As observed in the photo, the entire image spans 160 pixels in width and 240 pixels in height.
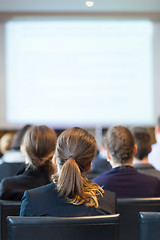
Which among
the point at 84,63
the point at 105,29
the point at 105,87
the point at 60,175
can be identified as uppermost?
the point at 105,29

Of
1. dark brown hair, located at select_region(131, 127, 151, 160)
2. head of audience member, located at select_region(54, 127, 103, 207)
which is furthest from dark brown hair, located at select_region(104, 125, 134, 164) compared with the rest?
head of audience member, located at select_region(54, 127, 103, 207)

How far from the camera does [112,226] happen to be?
115 centimetres

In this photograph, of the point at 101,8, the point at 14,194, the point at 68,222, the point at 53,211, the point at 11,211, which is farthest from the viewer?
the point at 101,8

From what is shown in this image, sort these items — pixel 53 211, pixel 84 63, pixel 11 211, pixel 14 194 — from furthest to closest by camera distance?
pixel 84 63, pixel 14 194, pixel 11 211, pixel 53 211

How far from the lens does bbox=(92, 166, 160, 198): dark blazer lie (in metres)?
1.91

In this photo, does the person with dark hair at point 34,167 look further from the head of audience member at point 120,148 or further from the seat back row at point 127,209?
the head of audience member at point 120,148

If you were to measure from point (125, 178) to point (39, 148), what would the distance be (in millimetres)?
537

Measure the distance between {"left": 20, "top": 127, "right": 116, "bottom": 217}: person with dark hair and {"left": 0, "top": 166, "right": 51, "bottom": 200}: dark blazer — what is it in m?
0.48

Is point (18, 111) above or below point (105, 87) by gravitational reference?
below

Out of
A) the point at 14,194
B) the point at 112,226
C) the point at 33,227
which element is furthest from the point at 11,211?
the point at 112,226

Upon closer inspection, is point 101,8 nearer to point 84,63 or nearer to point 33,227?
point 84,63

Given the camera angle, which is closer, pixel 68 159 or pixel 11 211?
pixel 68 159

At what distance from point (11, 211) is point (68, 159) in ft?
1.26

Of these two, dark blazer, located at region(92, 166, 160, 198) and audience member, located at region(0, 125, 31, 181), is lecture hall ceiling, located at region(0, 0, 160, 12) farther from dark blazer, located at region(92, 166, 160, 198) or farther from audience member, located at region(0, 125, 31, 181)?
dark blazer, located at region(92, 166, 160, 198)
